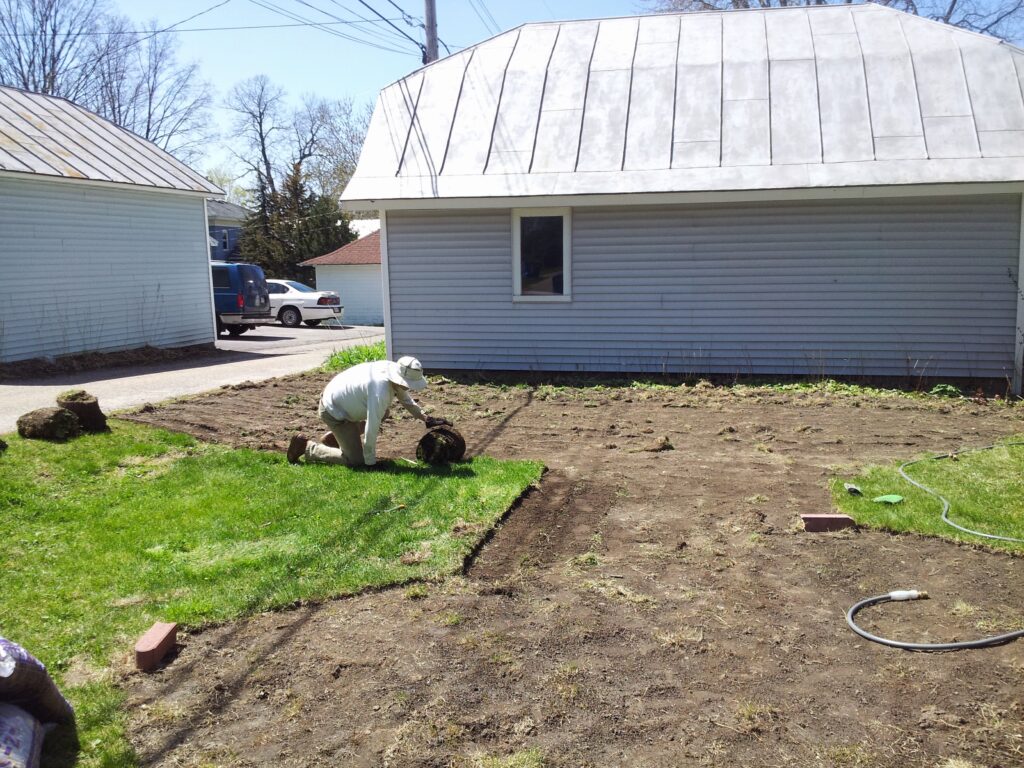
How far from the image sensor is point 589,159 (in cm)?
1295

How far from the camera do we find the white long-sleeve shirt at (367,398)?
7.29 metres

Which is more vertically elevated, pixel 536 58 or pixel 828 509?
pixel 536 58

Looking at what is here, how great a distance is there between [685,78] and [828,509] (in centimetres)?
948

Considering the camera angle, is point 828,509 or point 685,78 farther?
point 685,78

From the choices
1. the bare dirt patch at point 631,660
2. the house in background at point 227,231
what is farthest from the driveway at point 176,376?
the house in background at point 227,231

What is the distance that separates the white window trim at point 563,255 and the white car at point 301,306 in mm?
17188

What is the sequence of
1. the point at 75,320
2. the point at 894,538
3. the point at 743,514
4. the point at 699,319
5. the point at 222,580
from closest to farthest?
the point at 222,580 → the point at 894,538 → the point at 743,514 → the point at 699,319 → the point at 75,320

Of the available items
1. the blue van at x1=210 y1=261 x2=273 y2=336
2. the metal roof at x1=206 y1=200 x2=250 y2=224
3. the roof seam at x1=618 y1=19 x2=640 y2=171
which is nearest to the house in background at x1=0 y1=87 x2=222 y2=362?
the blue van at x1=210 y1=261 x2=273 y2=336

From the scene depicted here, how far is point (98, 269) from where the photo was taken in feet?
55.0

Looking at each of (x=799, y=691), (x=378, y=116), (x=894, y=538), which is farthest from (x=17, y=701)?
(x=378, y=116)

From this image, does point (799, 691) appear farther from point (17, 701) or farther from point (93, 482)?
point (93, 482)

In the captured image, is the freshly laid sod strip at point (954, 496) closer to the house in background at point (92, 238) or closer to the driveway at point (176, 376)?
the driveway at point (176, 376)

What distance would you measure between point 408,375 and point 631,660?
12.3ft

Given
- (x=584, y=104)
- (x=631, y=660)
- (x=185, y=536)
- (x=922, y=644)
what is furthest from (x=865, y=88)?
(x=185, y=536)
